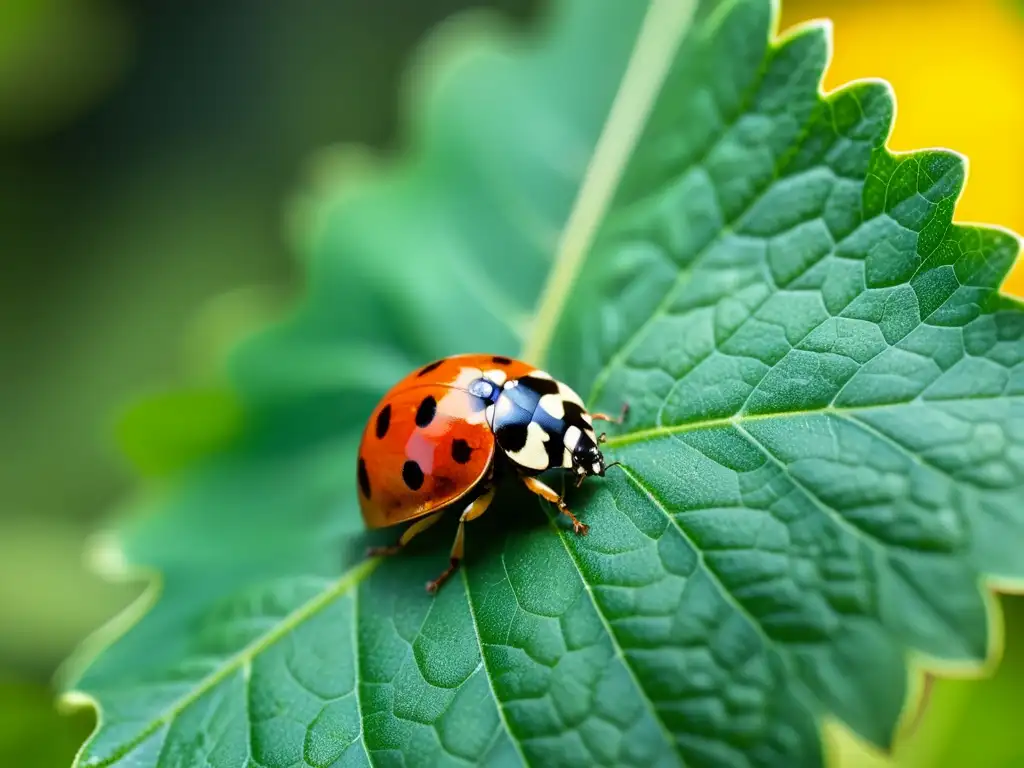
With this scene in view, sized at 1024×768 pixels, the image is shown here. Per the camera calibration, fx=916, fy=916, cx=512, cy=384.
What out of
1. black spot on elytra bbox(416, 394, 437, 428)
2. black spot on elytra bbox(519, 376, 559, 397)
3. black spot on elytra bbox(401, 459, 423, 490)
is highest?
black spot on elytra bbox(416, 394, 437, 428)

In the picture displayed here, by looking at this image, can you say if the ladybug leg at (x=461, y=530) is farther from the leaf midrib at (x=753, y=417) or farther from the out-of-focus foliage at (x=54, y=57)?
the out-of-focus foliage at (x=54, y=57)

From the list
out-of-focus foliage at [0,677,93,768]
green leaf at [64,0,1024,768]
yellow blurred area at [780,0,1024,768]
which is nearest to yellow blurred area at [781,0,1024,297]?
yellow blurred area at [780,0,1024,768]

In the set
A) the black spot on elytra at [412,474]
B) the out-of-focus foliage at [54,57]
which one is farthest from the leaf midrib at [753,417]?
the out-of-focus foliage at [54,57]

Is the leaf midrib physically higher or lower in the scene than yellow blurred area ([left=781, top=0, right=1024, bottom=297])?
lower

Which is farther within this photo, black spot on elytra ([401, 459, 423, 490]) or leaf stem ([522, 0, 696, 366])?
leaf stem ([522, 0, 696, 366])

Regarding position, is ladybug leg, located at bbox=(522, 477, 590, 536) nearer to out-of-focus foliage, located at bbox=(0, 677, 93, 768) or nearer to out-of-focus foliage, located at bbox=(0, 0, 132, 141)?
out-of-focus foliage, located at bbox=(0, 677, 93, 768)

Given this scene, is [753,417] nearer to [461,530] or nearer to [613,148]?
[461,530]

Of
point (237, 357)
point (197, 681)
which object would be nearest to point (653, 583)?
point (197, 681)
